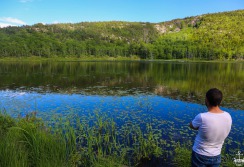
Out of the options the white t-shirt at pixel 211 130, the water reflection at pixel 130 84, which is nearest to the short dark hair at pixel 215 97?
the white t-shirt at pixel 211 130

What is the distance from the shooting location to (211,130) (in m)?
5.39

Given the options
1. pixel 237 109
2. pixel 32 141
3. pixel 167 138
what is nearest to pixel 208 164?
pixel 32 141

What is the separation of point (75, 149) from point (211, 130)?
7511mm

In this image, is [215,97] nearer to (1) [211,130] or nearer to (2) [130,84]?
(1) [211,130]

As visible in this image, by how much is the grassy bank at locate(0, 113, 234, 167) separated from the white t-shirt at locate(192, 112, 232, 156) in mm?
3693

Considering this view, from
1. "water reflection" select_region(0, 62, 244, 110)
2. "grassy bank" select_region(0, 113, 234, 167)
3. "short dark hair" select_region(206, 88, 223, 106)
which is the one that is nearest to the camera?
"short dark hair" select_region(206, 88, 223, 106)

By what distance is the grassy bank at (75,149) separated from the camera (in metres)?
7.40

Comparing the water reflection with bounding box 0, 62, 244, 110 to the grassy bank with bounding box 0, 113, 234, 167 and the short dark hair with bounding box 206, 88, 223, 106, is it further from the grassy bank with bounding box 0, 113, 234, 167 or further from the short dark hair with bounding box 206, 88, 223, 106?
the short dark hair with bounding box 206, 88, 223, 106

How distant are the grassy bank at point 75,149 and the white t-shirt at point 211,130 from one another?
3.69 m

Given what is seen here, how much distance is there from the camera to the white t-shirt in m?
5.35

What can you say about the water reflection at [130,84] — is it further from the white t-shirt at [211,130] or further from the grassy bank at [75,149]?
the white t-shirt at [211,130]

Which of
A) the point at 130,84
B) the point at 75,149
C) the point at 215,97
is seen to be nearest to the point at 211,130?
the point at 215,97

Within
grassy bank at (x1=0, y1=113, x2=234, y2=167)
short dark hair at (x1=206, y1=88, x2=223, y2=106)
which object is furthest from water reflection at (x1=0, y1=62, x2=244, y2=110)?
short dark hair at (x1=206, y1=88, x2=223, y2=106)

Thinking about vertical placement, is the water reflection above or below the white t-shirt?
below
